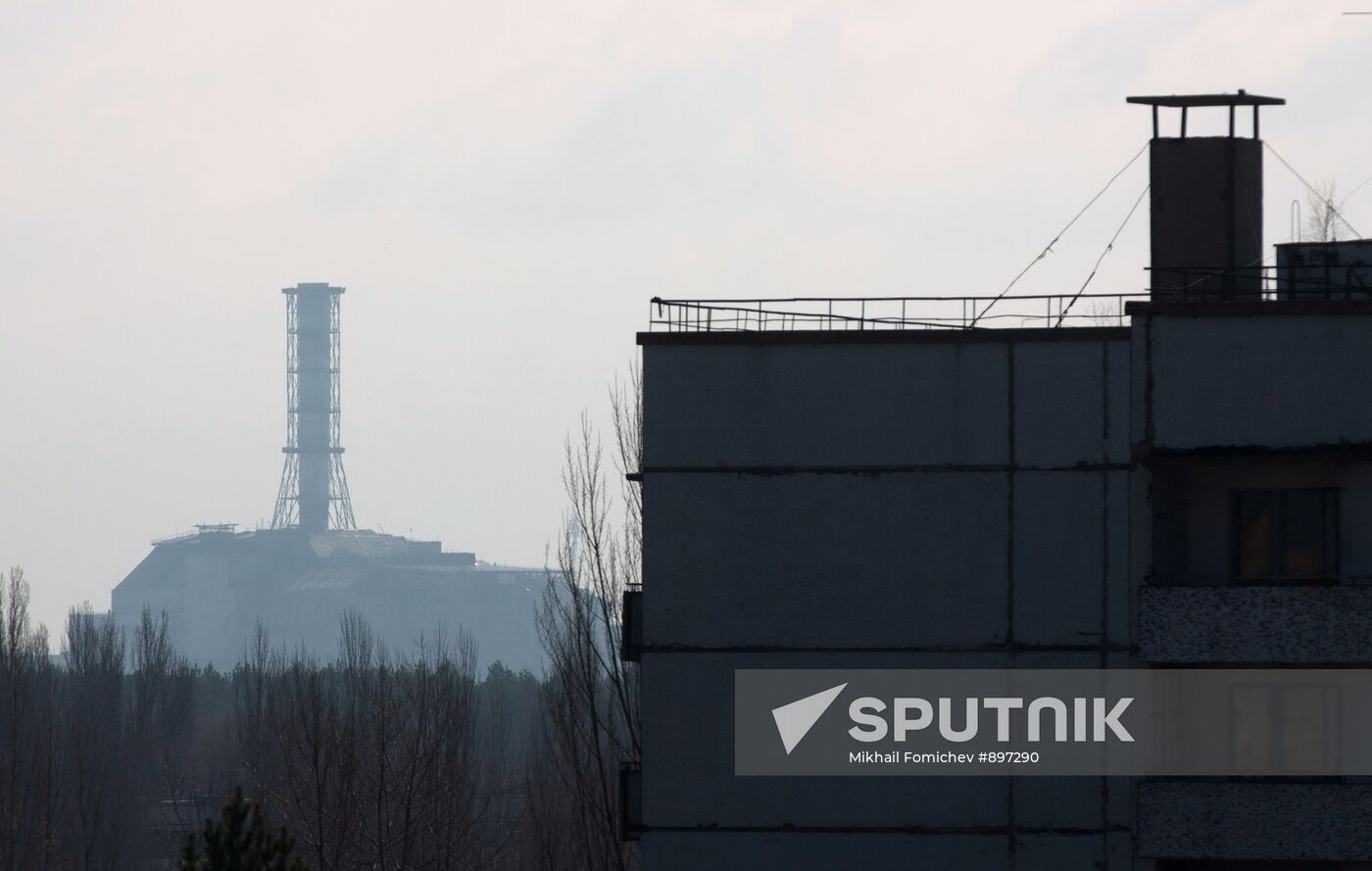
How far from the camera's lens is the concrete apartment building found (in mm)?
17766

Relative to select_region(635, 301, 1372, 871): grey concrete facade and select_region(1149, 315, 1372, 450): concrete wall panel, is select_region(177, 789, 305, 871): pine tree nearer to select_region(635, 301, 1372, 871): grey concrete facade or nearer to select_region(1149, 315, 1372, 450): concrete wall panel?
select_region(635, 301, 1372, 871): grey concrete facade

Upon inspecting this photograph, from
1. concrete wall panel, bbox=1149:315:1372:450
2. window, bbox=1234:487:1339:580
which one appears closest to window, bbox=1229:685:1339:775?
window, bbox=1234:487:1339:580

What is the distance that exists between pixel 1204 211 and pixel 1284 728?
5630mm

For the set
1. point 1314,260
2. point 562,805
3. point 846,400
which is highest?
point 1314,260

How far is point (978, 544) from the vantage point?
18.3 m

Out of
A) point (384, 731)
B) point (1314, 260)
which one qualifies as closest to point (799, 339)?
point (1314, 260)

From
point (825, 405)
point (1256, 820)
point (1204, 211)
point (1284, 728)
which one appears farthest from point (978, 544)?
point (1204, 211)

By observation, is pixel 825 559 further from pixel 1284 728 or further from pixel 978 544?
pixel 1284 728

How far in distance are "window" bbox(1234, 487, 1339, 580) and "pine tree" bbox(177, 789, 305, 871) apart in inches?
366

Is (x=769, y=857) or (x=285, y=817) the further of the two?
(x=285, y=817)

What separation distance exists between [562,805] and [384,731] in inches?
278

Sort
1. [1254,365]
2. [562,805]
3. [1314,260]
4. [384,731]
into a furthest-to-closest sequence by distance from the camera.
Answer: [562,805]
[384,731]
[1314,260]
[1254,365]

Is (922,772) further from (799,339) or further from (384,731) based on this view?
(384,731)

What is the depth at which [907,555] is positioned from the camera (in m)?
18.3
